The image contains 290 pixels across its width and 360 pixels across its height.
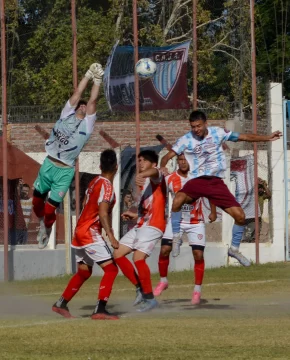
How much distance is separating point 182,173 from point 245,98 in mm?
16891

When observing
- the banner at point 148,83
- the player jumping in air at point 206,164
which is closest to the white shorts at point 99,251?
the player jumping in air at point 206,164

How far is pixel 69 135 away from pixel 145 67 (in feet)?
23.2

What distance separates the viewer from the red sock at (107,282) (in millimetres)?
12720

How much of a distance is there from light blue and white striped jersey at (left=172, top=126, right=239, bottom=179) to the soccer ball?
24.7 feet

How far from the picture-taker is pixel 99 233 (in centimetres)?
1293

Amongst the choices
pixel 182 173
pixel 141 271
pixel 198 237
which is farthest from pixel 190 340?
pixel 182 173

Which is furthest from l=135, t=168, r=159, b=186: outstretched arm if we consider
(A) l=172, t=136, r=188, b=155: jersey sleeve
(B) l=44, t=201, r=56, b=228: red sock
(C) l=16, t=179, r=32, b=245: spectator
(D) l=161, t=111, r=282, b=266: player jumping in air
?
(C) l=16, t=179, r=32, b=245: spectator

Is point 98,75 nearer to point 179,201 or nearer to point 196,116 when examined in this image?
point 196,116

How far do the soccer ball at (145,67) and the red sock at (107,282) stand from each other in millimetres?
10287

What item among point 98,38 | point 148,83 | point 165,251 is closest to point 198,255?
point 165,251

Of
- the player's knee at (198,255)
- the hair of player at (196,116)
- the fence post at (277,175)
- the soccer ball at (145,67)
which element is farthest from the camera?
the fence post at (277,175)

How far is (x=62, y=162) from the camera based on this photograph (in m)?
16.0

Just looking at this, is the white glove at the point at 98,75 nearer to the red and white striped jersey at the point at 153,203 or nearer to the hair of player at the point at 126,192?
the red and white striped jersey at the point at 153,203

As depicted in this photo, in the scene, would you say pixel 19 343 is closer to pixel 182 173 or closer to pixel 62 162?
pixel 62 162
